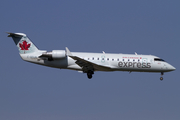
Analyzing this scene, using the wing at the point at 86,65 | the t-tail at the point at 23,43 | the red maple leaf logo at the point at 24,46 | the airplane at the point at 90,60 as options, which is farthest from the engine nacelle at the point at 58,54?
the red maple leaf logo at the point at 24,46

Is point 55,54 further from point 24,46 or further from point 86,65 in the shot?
point 24,46

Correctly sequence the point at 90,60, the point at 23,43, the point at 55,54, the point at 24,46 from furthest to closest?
the point at 23,43, the point at 24,46, the point at 90,60, the point at 55,54

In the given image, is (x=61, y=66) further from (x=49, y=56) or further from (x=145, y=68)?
(x=145, y=68)

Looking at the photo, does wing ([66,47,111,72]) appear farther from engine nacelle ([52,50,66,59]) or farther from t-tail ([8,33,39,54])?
t-tail ([8,33,39,54])

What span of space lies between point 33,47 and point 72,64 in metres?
5.05

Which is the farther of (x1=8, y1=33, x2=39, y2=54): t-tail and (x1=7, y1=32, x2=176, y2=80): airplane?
(x1=8, y1=33, x2=39, y2=54): t-tail

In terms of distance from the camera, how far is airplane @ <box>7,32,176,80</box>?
1695 inches

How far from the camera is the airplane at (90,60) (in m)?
43.1

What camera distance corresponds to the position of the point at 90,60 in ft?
143

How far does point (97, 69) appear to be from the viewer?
43.8 meters

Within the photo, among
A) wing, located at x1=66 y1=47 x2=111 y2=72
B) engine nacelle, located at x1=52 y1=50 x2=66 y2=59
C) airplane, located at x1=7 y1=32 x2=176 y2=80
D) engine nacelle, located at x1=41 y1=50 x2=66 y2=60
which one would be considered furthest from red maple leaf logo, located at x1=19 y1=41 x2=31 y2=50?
wing, located at x1=66 y1=47 x2=111 y2=72

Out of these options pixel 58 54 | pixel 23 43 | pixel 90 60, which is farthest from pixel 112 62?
pixel 23 43

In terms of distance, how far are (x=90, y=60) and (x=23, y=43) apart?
8.07 m

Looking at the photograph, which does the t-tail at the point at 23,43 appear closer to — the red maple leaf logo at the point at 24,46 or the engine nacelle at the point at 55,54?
the red maple leaf logo at the point at 24,46
